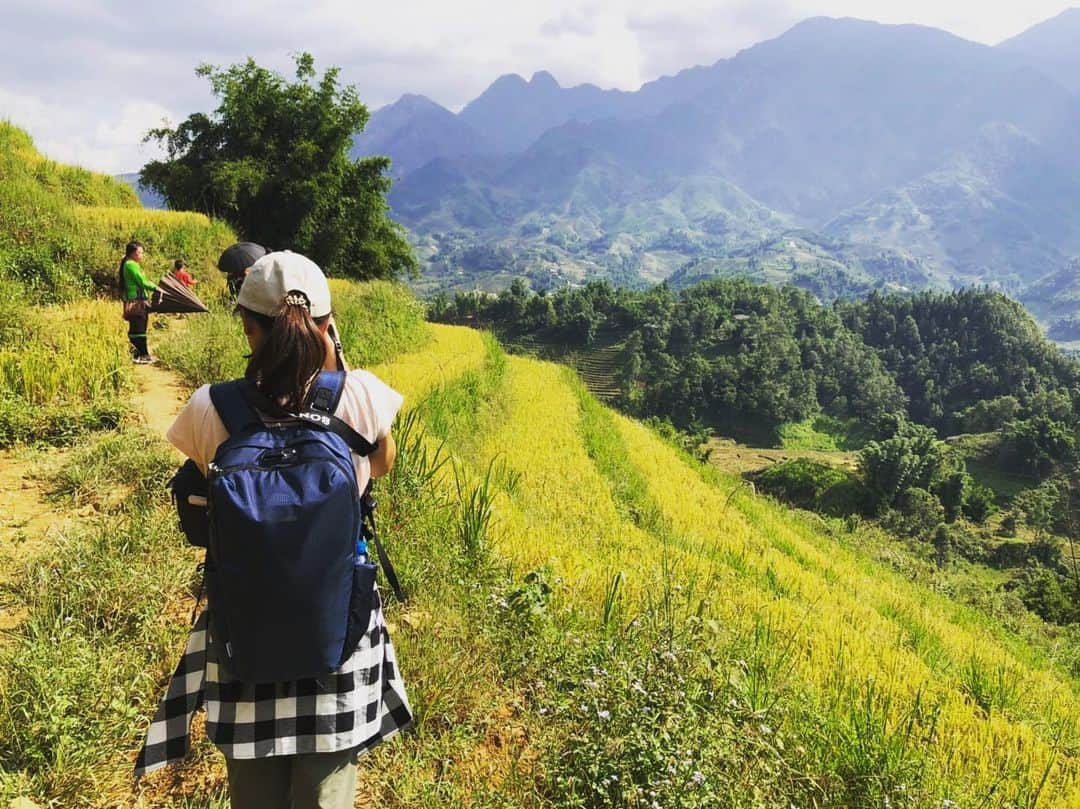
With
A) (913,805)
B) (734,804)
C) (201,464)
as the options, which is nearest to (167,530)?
(201,464)

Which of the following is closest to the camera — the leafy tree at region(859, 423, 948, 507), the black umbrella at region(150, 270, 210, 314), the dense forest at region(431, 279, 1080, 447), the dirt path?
the dirt path

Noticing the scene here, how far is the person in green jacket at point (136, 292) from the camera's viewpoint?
6602 mm

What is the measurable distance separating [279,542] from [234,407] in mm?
406

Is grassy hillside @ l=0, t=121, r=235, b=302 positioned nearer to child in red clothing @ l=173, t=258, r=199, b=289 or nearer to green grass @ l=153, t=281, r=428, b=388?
child in red clothing @ l=173, t=258, r=199, b=289

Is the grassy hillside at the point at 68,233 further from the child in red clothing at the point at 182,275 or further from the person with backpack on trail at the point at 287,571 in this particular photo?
the person with backpack on trail at the point at 287,571

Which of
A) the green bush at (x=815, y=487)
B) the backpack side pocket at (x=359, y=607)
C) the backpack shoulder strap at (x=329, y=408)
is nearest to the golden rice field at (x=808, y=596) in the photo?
the backpack side pocket at (x=359, y=607)

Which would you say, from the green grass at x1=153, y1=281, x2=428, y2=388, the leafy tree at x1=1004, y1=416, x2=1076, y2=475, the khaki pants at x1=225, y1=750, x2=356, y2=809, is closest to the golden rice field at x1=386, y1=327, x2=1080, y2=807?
the green grass at x1=153, y1=281, x2=428, y2=388

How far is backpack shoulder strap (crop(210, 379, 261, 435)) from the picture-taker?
154 cm

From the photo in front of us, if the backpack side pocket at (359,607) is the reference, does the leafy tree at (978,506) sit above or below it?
below

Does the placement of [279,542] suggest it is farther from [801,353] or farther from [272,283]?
[801,353]

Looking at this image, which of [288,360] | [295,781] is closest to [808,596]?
[295,781]

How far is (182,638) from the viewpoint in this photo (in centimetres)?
285

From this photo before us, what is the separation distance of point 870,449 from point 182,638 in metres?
54.0

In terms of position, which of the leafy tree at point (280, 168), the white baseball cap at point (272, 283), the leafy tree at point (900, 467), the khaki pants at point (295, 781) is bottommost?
the leafy tree at point (900, 467)
